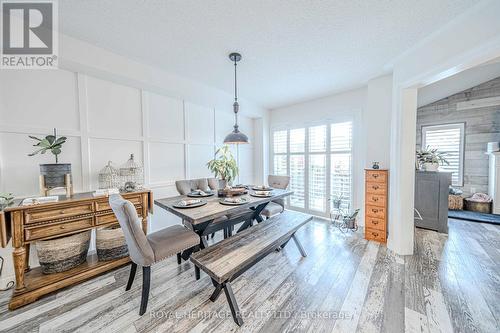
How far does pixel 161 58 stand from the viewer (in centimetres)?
242

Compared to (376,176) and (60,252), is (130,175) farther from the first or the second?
(376,176)

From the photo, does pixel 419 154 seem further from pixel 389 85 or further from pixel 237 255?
pixel 237 255

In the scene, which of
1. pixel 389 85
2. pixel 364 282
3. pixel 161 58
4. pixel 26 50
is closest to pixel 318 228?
pixel 364 282

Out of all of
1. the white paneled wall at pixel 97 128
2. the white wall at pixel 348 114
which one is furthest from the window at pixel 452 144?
the white paneled wall at pixel 97 128

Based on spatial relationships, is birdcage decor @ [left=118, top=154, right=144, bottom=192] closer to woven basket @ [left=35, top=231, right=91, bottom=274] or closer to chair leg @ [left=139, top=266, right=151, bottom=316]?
woven basket @ [left=35, top=231, right=91, bottom=274]

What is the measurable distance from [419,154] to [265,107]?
332cm

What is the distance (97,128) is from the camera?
2.40 m

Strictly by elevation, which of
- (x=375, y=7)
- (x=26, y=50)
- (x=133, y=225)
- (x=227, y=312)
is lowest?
(x=227, y=312)

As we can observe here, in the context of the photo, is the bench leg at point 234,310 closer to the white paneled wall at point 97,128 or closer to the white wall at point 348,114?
the white paneled wall at point 97,128

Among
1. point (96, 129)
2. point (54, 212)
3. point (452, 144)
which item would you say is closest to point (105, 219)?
point (54, 212)

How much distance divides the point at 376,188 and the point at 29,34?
15.4 ft

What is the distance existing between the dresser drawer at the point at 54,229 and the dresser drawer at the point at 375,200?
149 inches

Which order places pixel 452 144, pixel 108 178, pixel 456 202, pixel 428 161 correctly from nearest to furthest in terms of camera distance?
1. pixel 108 178
2. pixel 428 161
3. pixel 456 202
4. pixel 452 144

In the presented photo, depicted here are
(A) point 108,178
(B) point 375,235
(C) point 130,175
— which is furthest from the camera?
(B) point 375,235
